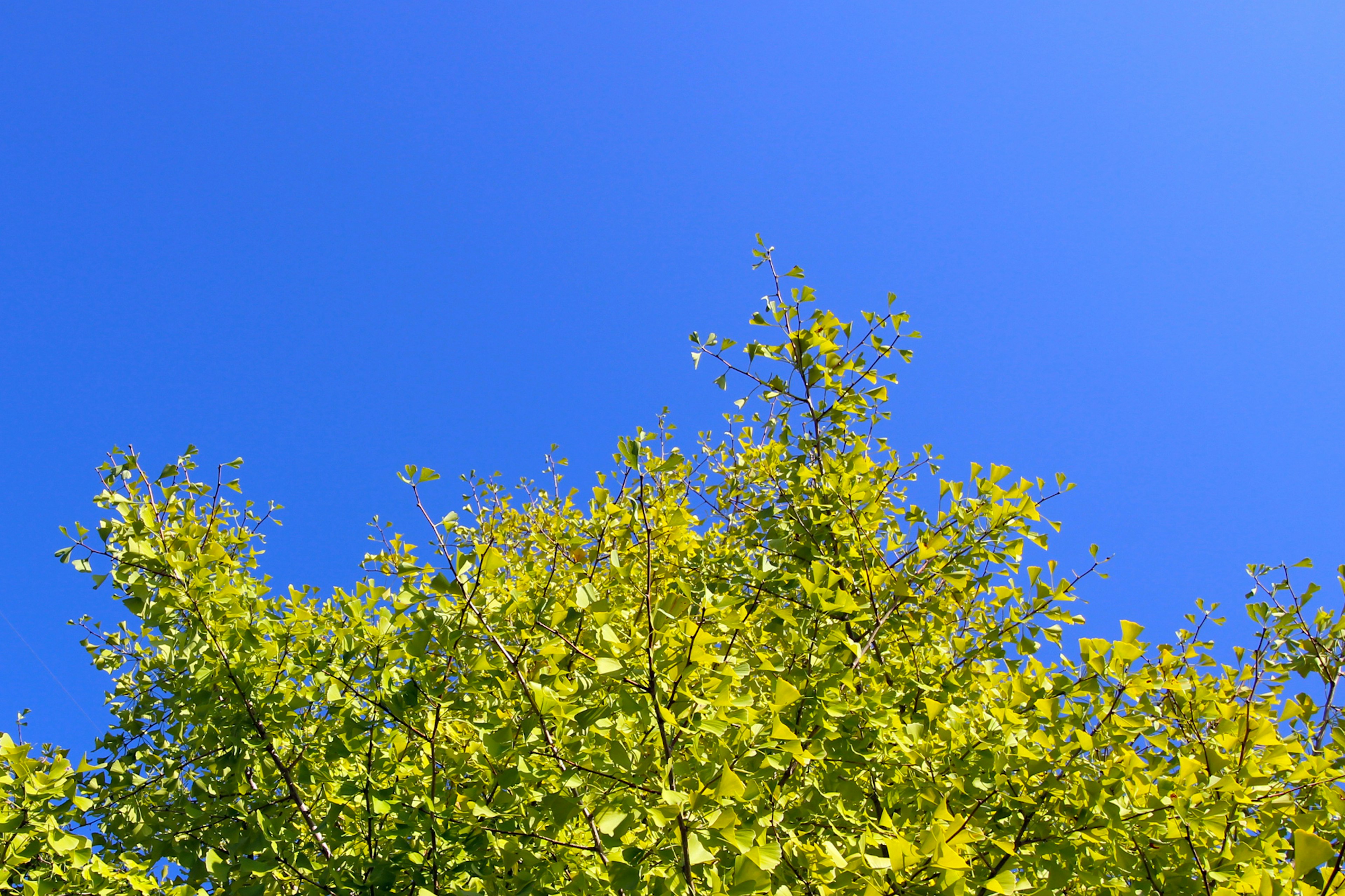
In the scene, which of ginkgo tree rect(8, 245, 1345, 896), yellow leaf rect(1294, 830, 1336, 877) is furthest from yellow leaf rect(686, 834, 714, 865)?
yellow leaf rect(1294, 830, 1336, 877)

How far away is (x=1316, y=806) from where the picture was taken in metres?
3.19

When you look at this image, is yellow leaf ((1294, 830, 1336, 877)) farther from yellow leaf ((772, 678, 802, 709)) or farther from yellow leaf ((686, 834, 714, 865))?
yellow leaf ((686, 834, 714, 865))

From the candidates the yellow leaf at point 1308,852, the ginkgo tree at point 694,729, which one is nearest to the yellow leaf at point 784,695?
the ginkgo tree at point 694,729

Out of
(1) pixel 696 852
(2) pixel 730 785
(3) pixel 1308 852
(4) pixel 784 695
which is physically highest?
(4) pixel 784 695

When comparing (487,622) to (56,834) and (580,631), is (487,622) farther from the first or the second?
(56,834)

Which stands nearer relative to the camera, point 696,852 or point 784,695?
point 696,852

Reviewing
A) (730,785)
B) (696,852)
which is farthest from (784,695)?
(696,852)

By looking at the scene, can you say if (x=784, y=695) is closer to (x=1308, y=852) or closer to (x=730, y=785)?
(x=730, y=785)

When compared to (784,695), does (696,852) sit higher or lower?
lower

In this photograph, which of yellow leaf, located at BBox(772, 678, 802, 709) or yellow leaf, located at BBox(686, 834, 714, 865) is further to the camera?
yellow leaf, located at BBox(772, 678, 802, 709)

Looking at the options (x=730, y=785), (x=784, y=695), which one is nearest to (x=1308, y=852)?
(x=784, y=695)

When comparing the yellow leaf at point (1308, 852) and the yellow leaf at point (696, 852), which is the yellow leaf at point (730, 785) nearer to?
the yellow leaf at point (696, 852)

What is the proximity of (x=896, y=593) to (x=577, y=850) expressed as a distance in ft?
5.89

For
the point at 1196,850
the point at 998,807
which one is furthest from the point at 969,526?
the point at 1196,850
